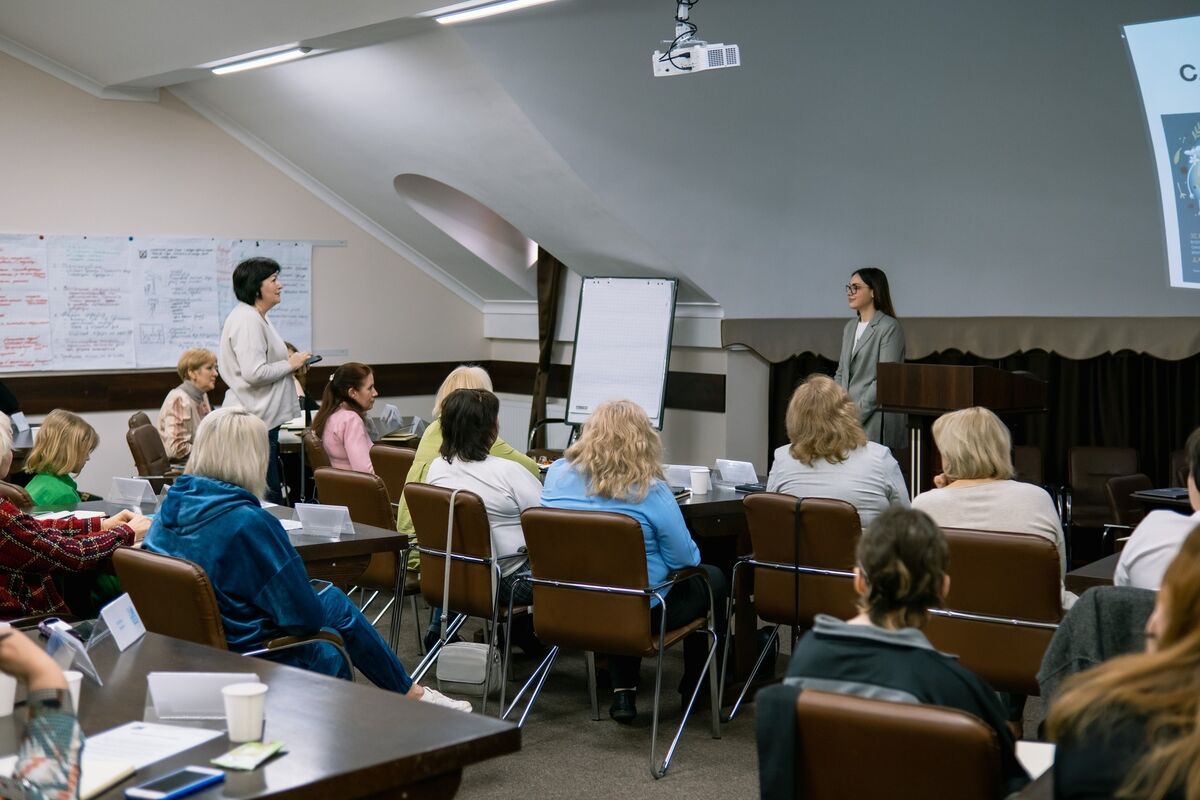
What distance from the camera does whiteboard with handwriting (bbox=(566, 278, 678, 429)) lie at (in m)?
8.47

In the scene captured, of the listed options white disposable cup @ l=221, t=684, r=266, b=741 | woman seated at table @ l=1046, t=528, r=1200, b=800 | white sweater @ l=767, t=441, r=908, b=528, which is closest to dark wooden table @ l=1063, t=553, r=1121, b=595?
white sweater @ l=767, t=441, r=908, b=528

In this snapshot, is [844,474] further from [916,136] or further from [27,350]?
[27,350]

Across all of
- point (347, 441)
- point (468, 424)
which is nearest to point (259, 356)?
point (347, 441)

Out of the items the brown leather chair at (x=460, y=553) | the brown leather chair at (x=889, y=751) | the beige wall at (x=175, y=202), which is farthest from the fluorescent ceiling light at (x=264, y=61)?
the brown leather chair at (x=889, y=751)

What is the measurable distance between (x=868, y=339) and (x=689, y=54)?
73.6 inches

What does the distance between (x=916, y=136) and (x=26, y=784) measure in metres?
5.65

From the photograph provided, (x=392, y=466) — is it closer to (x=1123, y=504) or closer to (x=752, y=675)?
(x=752, y=675)

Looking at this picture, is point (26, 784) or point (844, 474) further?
point (844, 474)

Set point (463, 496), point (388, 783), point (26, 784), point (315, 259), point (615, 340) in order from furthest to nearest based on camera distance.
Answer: point (315, 259) < point (615, 340) < point (463, 496) < point (388, 783) < point (26, 784)

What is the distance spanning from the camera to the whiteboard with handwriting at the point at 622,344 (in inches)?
333

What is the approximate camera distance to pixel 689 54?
212 inches

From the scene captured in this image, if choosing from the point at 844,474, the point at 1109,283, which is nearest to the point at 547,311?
the point at 1109,283

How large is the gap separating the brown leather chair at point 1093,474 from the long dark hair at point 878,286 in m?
1.21

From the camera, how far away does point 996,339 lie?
23.2 ft
